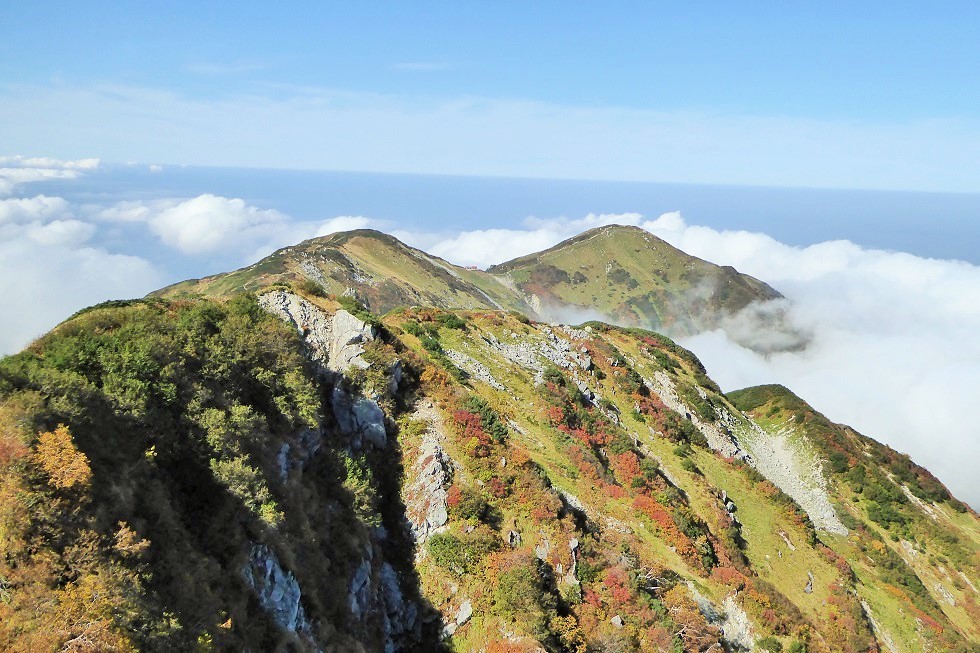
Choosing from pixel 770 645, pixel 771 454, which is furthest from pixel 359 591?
pixel 771 454

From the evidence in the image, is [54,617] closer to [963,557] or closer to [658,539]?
[658,539]

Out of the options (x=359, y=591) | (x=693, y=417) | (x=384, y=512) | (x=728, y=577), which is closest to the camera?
(x=359, y=591)

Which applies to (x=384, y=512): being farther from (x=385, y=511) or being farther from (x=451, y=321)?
(x=451, y=321)

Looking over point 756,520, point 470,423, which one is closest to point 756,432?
point 756,520

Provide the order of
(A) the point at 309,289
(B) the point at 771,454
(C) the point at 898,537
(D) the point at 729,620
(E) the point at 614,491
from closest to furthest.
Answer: (D) the point at 729,620 → (E) the point at 614,491 → (A) the point at 309,289 → (C) the point at 898,537 → (B) the point at 771,454

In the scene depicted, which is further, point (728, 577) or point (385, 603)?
point (728, 577)

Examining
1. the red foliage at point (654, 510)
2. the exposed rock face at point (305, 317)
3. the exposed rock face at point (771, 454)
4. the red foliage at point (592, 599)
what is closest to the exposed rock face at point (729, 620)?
the red foliage at point (654, 510)

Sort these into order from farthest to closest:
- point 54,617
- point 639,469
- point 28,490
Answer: point 639,469
point 28,490
point 54,617
